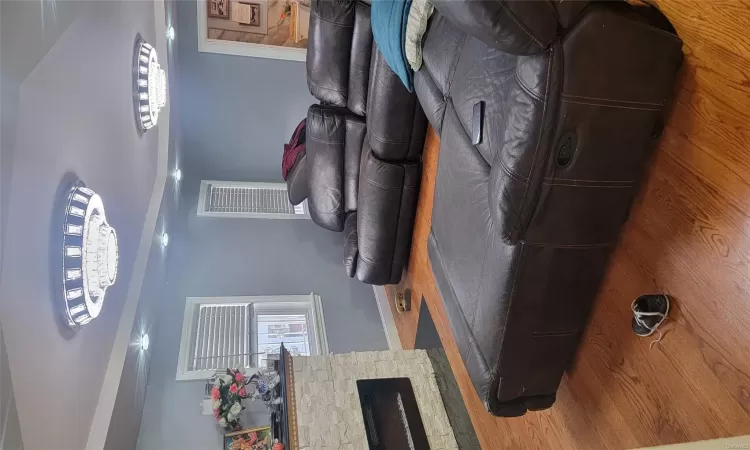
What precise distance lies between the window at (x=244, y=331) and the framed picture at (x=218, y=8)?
2.17 m

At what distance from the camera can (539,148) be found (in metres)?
1.01

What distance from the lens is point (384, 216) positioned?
2.72 meters

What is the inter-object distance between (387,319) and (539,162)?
2.62 metres

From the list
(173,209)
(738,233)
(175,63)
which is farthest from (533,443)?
(175,63)

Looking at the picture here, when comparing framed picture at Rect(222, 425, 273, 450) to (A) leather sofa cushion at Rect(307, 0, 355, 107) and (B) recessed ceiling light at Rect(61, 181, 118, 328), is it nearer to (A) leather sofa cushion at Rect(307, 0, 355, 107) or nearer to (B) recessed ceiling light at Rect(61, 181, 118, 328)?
(B) recessed ceiling light at Rect(61, 181, 118, 328)

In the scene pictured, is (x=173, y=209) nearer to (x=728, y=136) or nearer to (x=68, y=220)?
(x=68, y=220)

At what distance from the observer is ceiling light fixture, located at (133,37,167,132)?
2377 mm

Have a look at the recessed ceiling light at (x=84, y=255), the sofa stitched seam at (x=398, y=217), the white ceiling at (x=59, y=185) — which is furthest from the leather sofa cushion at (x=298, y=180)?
the recessed ceiling light at (x=84, y=255)

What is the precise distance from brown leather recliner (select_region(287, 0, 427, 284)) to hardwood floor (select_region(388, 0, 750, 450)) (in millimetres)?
1414

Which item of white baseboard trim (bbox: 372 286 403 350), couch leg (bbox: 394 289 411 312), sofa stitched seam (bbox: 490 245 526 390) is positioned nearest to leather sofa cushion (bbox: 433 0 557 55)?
sofa stitched seam (bbox: 490 245 526 390)

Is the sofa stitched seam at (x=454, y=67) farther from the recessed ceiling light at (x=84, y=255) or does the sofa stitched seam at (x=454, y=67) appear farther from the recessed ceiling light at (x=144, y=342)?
the recessed ceiling light at (x=144, y=342)

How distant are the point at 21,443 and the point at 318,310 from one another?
234 cm

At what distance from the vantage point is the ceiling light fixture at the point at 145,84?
238cm

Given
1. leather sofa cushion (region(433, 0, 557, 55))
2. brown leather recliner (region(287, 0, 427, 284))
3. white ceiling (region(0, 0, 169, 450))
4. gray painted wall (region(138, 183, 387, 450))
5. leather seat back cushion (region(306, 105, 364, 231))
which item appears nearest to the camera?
leather sofa cushion (region(433, 0, 557, 55))
